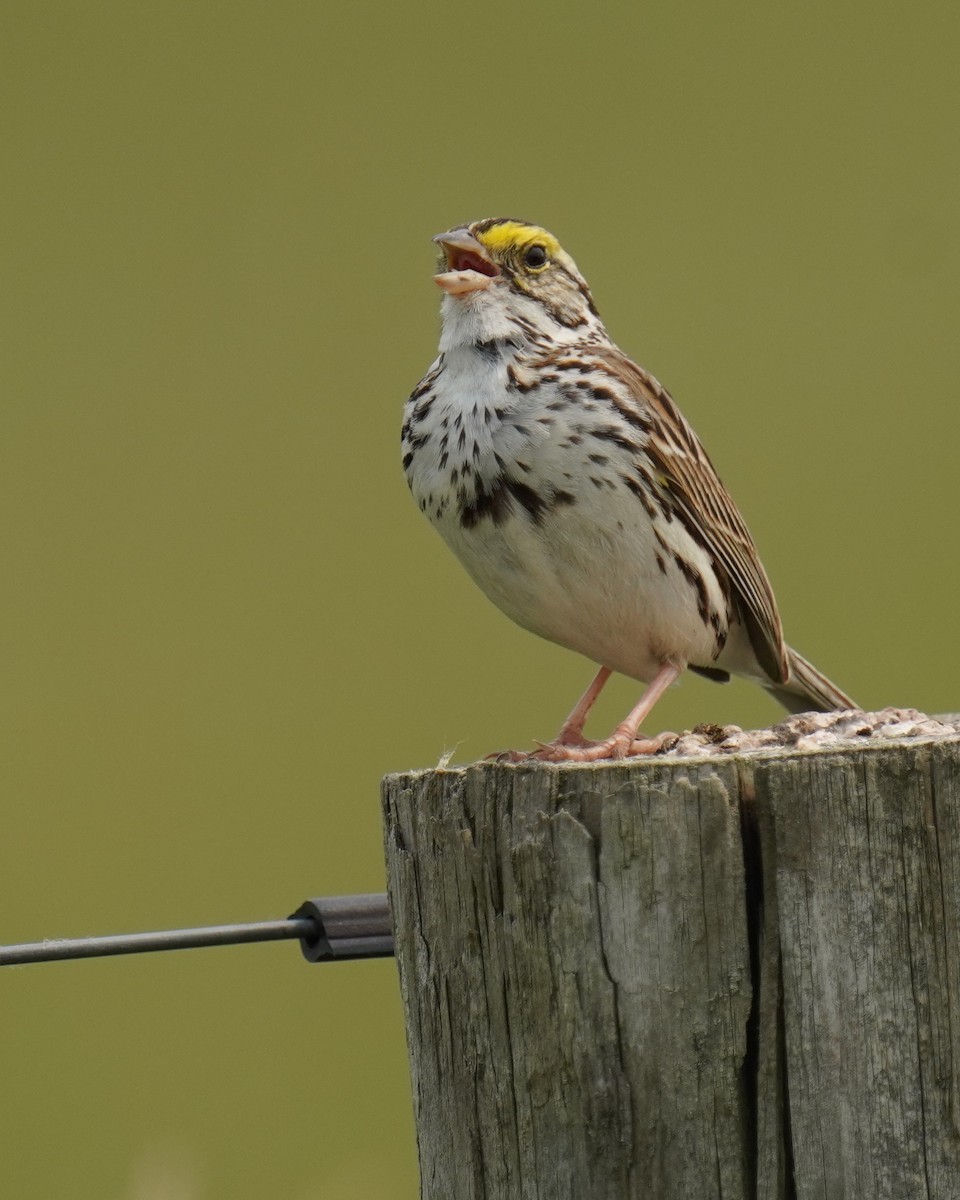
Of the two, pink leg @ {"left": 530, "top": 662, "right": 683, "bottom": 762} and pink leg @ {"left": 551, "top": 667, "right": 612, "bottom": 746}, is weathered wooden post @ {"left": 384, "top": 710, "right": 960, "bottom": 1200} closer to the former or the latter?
pink leg @ {"left": 530, "top": 662, "right": 683, "bottom": 762}

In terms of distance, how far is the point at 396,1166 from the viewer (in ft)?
21.8

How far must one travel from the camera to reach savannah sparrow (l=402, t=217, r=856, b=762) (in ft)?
14.9

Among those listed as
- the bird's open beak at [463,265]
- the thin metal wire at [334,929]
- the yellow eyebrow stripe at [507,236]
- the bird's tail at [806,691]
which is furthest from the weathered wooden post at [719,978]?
the bird's tail at [806,691]

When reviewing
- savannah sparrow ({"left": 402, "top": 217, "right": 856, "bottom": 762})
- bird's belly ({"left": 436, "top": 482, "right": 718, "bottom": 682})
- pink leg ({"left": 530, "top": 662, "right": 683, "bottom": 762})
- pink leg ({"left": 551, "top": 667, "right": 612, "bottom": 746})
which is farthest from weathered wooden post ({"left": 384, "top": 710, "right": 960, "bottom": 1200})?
pink leg ({"left": 551, "top": 667, "right": 612, "bottom": 746})

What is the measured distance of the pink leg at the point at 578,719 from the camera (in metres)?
4.98

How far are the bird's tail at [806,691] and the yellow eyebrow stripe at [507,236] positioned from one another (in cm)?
143

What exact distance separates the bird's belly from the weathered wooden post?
1.74m

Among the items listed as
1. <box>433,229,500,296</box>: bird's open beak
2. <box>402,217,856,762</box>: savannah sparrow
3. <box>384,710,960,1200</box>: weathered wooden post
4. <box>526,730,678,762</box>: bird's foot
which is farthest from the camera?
<box>433,229,500,296</box>: bird's open beak

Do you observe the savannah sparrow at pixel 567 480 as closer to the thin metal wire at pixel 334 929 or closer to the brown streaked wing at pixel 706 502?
the brown streaked wing at pixel 706 502

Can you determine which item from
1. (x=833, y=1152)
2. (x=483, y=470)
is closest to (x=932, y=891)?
(x=833, y=1152)

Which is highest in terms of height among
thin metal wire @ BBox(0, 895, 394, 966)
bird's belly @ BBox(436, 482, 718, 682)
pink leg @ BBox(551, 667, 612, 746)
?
bird's belly @ BBox(436, 482, 718, 682)

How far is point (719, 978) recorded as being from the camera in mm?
2645

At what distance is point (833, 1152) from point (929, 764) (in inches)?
21.0

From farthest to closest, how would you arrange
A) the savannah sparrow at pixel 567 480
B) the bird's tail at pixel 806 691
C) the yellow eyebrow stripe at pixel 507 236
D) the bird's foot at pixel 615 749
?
the bird's tail at pixel 806 691
the yellow eyebrow stripe at pixel 507 236
the savannah sparrow at pixel 567 480
the bird's foot at pixel 615 749
